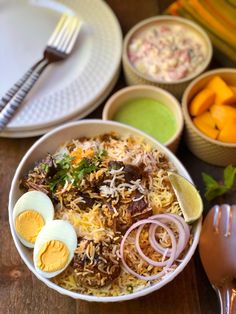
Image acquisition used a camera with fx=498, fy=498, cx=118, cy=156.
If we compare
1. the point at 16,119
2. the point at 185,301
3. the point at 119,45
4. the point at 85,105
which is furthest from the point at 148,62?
the point at 185,301

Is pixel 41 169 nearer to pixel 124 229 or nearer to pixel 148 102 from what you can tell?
pixel 124 229

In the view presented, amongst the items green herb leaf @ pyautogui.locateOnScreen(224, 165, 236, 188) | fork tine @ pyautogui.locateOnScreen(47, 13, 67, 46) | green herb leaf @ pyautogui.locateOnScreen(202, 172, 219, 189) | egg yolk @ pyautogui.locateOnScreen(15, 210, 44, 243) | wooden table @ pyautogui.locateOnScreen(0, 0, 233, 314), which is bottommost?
wooden table @ pyautogui.locateOnScreen(0, 0, 233, 314)

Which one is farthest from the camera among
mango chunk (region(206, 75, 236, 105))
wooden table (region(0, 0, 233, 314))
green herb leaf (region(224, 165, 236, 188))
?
mango chunk (region(206, 75, 236, 105))

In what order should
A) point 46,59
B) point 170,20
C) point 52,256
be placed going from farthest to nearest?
point 170,20
point 46,59
point 52,256

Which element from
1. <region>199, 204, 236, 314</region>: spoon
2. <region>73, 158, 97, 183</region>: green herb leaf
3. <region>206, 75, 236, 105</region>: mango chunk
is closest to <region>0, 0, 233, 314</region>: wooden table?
<region>199, 204, 236, 314</region>: spoon

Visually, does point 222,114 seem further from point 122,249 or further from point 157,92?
point 122,249

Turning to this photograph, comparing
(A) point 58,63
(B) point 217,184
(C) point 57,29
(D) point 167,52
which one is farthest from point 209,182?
(C) point 57,29

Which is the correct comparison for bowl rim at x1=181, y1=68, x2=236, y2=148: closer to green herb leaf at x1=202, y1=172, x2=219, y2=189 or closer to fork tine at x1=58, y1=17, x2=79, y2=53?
green herb leaf at x1=202, y1=172, x2=219, y2=189
